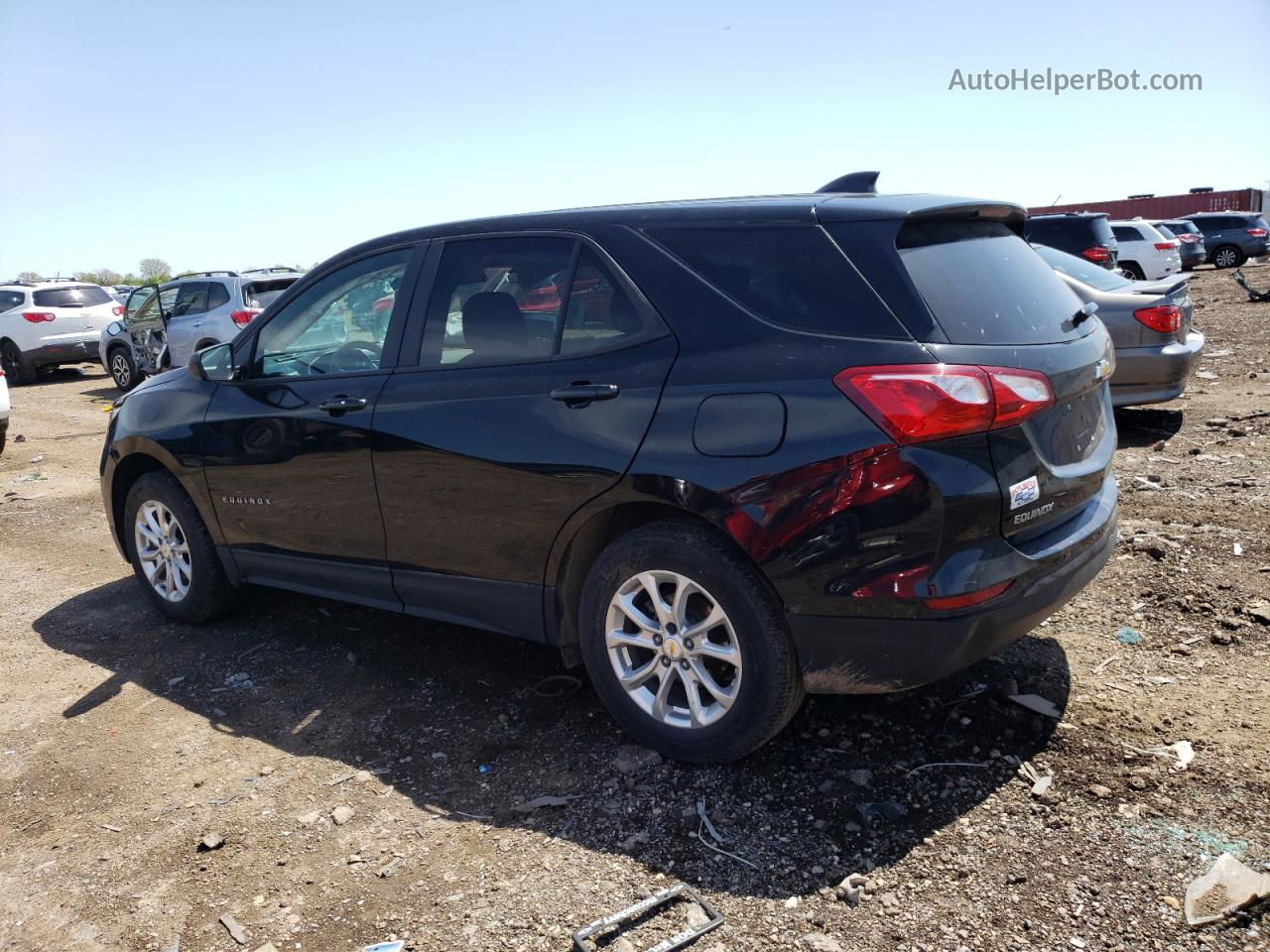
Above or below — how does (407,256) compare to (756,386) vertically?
above

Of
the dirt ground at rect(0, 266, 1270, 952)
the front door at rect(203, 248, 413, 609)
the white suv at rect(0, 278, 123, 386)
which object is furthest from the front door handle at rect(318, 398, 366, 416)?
the white suv at rect(0, 278, 123, 386)

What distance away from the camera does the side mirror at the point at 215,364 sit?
4887 mm

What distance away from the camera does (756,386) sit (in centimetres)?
322

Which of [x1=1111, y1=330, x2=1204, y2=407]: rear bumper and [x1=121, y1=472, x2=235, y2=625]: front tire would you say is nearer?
[x1=121, y1=472, x2=235, y2=625]: front tire

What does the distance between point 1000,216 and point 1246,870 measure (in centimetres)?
231

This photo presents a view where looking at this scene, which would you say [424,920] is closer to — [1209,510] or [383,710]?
[383,710]

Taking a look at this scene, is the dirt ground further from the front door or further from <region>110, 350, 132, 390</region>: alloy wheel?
<region>110, 350, 132, 390</region>: alloy wheel

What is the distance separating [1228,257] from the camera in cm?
3250

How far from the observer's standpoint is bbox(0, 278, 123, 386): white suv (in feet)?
61.4

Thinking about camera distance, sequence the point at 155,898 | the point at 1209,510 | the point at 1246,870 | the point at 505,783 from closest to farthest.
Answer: the point at 1246,870
the point at 155,898
the point at 505,783
the point at 1209,510

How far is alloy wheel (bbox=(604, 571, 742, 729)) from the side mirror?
2432mm

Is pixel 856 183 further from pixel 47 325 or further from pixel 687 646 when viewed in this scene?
pixel 47 325

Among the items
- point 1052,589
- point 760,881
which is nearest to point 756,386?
point 1052,589

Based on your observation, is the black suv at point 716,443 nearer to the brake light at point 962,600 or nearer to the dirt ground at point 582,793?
the brake light at point 962,600
